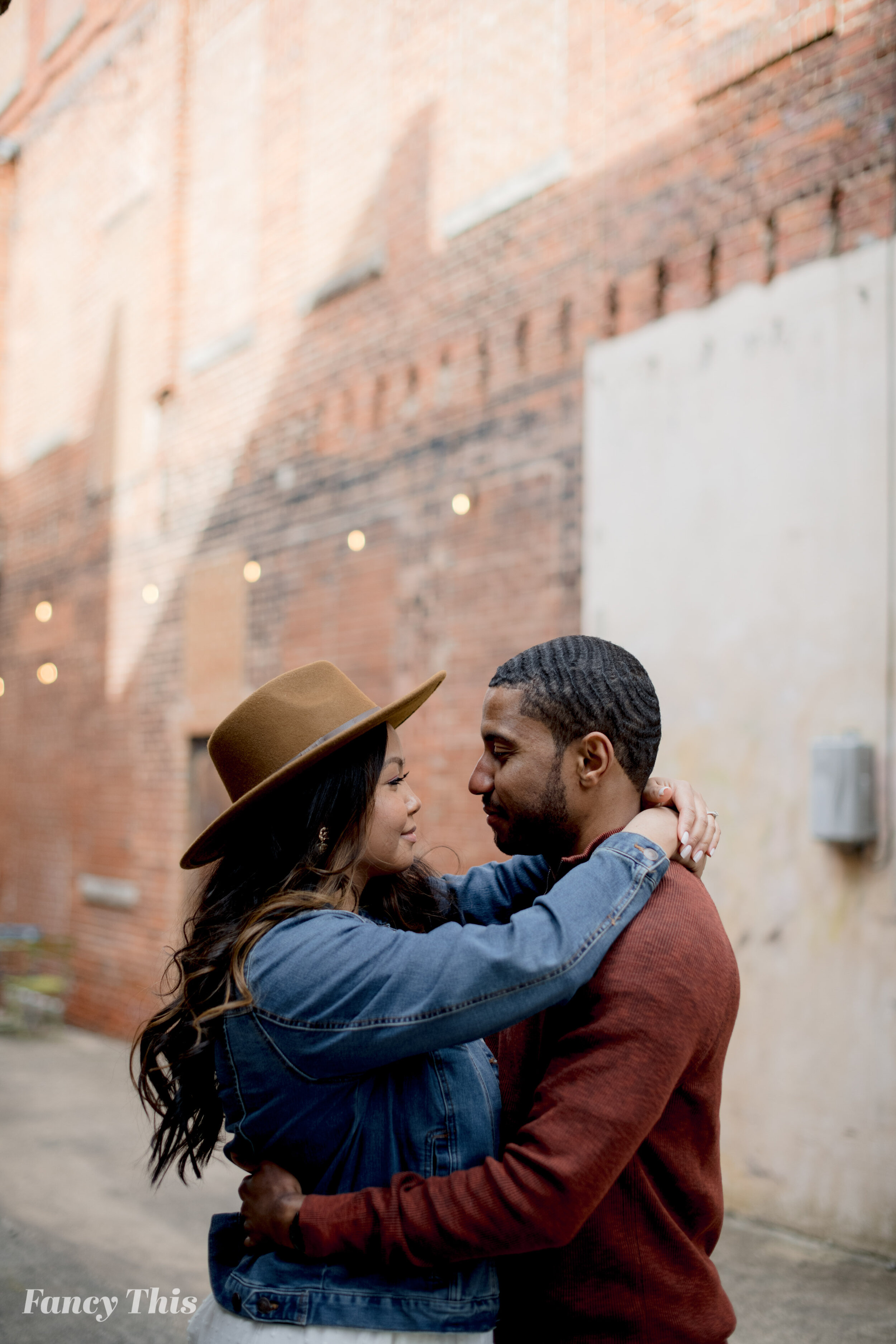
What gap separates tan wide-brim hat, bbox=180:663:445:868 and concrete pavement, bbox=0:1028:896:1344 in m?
2.79

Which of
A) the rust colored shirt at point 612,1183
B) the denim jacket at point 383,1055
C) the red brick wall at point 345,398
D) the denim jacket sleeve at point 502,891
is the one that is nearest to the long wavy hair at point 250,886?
the denim jacket at point 383,1055

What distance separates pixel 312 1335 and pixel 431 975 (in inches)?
20.6

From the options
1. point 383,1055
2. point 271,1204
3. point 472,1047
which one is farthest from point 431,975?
point 271,1204

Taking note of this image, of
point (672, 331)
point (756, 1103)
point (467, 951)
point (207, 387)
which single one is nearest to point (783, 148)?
point (672, 331)

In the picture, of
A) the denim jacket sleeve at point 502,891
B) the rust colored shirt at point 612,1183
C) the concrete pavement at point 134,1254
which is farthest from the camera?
the concrete pavement at point 134,1254

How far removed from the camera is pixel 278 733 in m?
1.84

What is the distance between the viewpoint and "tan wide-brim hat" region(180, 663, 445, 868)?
179cm

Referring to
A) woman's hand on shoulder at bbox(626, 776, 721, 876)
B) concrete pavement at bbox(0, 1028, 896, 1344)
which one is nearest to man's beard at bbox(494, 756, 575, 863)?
woman's hand on shoulder at bbox(626, 776, 721, 876)

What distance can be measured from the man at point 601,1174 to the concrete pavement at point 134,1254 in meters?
2.50

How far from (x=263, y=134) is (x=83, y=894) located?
6.10 m

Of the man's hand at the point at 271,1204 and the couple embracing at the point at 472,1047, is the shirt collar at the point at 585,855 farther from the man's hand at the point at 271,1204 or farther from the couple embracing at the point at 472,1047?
the man's hand at the point at 271,1204

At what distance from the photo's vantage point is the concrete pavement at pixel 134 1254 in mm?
3775

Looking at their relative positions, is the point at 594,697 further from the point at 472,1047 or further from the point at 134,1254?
the point at 134,1254

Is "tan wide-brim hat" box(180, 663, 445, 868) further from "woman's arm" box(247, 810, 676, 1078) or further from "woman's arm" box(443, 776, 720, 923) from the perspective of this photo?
"woman's arm" box(443, 776, 720, 923)
